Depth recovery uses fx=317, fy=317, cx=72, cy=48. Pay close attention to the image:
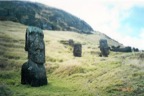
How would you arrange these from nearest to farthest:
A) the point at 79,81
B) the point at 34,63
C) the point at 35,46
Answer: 1. the point at 34,63
2. the point at 79,81
3. the point at 35,46

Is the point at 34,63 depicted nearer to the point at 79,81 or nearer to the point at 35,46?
the point at 35,46

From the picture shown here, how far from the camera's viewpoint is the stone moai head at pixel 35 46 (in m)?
38.8

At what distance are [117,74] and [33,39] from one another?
11228mm

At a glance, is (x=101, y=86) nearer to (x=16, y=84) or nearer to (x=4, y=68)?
(x=16, y=84)

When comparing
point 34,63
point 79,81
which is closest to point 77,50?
point 79,81

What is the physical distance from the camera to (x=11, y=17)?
543 feet

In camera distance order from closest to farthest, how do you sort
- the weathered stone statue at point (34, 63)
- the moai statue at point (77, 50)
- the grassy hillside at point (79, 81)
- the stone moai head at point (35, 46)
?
the grassy hillside at point (79, 81)
the weathered stone statue at point (34, 63)
the stone moai head at point (35, 46)
the moai statue at point (77, 50)

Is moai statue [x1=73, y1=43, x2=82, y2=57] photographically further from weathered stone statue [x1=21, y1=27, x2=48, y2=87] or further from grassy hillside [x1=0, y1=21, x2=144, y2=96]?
weathered stone statue [x1=21, y1=27, x2=48, y2=87]

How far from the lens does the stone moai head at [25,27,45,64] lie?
38.8 metres

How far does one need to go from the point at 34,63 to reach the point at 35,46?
2.41 m

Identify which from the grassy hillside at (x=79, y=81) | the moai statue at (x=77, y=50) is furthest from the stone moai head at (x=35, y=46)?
the moai statue at (x=77, y=50)

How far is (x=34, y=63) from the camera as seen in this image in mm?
→ 38281

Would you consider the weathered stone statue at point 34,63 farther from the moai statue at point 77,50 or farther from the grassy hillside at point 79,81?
the moai statue at point 77,50

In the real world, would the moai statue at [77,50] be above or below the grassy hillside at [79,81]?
above
